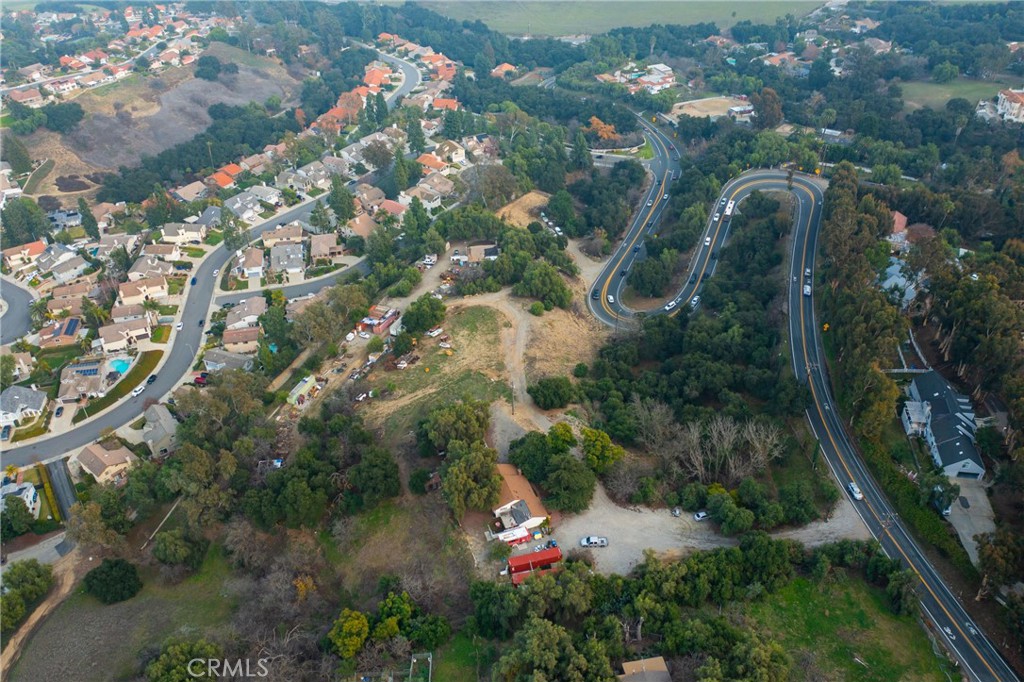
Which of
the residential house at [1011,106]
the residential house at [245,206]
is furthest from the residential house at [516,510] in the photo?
the residential house at [1011,106]

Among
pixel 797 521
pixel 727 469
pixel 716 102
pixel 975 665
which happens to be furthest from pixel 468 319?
pixel 716 102

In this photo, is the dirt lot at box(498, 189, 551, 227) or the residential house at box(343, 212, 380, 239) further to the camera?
the dirt lot at box(498, 189, 551, 227)

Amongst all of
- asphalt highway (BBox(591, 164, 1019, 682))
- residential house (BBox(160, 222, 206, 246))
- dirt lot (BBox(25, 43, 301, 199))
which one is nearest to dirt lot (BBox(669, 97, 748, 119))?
asphalt highway (BBox(591, 164, 1019, 682))

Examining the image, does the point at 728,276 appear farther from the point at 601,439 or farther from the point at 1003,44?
the point at 1003,44

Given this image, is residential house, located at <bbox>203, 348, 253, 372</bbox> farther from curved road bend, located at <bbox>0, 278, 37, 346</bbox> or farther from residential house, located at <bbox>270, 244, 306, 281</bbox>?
curved road bend, located at <bbox>0, 278, 37, 346</bbox>

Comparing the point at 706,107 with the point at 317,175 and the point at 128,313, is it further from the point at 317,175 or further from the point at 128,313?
the point at 128,313

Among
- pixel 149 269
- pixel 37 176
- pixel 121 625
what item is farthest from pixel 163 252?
pixel 121 625
